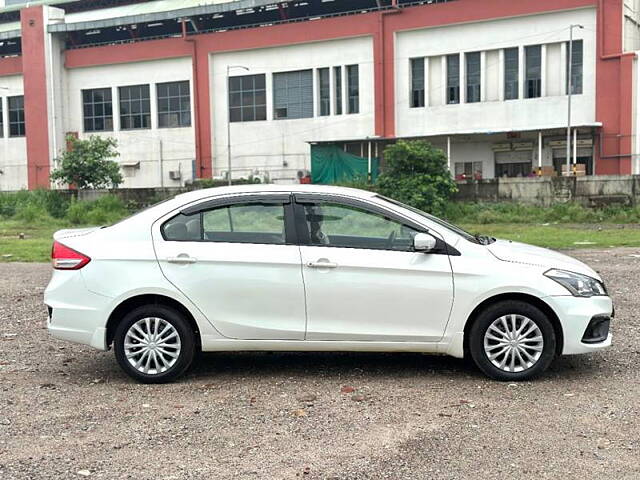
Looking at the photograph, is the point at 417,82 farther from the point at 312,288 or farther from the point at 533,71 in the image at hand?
the point at 312,288

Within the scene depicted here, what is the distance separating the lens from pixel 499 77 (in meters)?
41.6

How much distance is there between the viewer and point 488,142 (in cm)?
4262

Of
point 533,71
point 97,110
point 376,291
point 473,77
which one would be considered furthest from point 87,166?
point 376,291

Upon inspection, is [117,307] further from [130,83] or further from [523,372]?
[130,83]

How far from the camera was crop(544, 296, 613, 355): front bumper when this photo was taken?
20.3ft

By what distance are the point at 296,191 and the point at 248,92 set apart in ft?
141

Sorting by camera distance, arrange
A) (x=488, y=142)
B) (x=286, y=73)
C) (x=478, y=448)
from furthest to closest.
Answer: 1. (x=286, y=73)
2. (x=488, y=142)
3. (x=478, y=448)

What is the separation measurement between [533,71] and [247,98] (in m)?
18.2

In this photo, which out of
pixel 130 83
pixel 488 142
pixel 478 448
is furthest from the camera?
pixel 130 83


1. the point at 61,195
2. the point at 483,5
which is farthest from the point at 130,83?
the point at 483,5

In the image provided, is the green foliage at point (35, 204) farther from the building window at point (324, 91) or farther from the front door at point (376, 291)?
the front door at point (376, 291)

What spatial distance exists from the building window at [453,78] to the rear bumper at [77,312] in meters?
38.6

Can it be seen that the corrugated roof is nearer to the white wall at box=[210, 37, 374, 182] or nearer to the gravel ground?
the white wall at box=[210, 37, 374, 182]

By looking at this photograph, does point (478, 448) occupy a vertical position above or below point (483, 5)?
below
